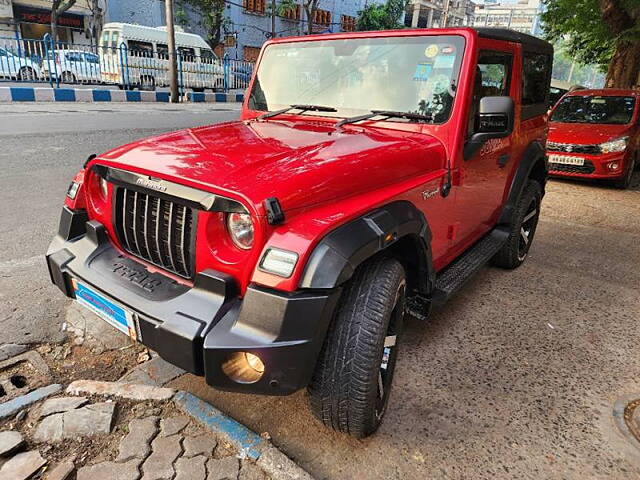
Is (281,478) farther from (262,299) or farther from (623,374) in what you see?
(623,374)

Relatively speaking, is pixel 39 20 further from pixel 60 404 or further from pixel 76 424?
pixel 76 424

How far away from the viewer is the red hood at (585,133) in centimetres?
764

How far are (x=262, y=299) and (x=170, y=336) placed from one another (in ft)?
1.32

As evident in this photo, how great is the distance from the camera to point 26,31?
26.4 m

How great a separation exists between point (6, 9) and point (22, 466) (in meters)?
30.3

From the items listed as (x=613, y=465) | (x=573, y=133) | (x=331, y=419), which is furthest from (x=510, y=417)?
(x=573, y=133)

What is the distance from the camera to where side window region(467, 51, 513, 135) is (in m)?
2.86

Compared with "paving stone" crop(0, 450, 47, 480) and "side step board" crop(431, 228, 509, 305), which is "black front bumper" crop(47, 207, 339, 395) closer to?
"paving stone" crop(0, 450, 47, 480)

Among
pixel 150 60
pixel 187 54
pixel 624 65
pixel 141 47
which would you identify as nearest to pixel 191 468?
pixel 624 65

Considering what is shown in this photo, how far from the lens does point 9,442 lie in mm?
2049

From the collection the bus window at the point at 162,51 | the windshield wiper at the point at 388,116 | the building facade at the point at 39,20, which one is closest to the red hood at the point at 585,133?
the windshield wiper at the point at 388,116

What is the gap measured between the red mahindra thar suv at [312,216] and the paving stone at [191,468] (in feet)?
1.55

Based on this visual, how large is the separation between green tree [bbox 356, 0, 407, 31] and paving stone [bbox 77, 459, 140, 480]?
40.0m

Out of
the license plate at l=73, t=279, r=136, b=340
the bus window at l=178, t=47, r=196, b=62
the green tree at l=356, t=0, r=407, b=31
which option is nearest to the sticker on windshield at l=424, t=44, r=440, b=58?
the license plate at l=73, t=279, r=136, b=340
